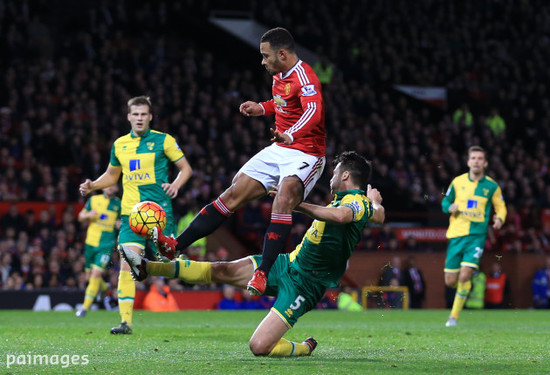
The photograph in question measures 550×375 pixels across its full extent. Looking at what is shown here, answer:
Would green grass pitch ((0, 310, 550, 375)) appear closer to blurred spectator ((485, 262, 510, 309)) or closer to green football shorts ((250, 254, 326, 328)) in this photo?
green football shorts ((250, 254, 326, 328))

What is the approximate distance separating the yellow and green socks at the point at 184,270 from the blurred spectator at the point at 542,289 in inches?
568

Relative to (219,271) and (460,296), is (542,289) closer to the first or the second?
(460,296)

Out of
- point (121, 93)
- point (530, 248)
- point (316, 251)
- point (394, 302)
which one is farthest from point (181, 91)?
point (316, 251)

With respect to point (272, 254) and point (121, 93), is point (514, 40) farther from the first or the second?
point (272, 254)

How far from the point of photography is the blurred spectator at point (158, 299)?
17498 millimetres

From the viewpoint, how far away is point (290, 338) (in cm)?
951

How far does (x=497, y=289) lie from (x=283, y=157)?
1378 centimetres

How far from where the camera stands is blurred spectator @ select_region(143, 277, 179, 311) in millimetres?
17498

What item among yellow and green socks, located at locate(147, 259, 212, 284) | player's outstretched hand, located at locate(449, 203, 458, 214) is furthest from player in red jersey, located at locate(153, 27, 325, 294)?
player's outstretched hand, located at locate(449, 203, 458, 214)

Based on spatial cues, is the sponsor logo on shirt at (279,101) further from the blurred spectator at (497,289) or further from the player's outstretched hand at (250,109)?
the blurred spectator at (497,289)

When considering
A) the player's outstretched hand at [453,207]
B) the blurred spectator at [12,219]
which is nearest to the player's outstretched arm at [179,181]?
the player's outstretched hand at [453,207]

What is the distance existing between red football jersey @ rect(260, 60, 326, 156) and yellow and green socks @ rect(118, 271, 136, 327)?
115 inches

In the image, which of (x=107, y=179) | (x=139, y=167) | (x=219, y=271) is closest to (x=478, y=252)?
(x=139, y=167)

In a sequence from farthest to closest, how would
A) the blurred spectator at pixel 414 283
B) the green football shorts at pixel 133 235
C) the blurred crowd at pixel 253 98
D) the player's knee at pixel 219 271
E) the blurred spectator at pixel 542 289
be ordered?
the blurred spectator at pixel 542 289 → the blurred spectator at pixel 414 283 → the blurred crowd at pixel 253 98 → the green football shorts at pixel 133 235 → the player's knee at pixel 219 271
